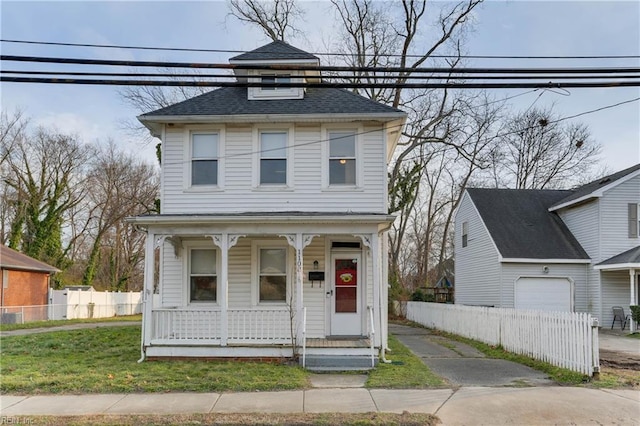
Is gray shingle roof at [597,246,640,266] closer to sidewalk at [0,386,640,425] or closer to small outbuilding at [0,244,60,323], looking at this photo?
sidewalk at [0,386,640,425]

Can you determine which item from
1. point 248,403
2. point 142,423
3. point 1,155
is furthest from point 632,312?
point 1,155

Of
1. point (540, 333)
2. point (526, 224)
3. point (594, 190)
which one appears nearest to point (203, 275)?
→ point (540, 333)

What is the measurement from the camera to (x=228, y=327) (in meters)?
11.6

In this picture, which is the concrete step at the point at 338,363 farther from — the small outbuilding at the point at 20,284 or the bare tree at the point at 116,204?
the bare tree at the point at 116,204

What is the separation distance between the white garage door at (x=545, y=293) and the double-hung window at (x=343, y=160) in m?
10.7

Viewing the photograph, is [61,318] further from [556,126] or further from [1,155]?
[556,126]

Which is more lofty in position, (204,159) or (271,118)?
(271,118)

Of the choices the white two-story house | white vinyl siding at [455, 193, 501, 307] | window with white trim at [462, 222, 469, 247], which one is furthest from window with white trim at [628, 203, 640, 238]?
the white two-story house

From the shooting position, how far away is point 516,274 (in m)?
19.9

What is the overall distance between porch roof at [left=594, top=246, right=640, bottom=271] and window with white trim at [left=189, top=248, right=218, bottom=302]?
1433 cm

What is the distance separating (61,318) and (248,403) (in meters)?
23.4

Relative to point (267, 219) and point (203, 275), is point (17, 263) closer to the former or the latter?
point (203, 275)

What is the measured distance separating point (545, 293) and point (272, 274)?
12574 millimetres

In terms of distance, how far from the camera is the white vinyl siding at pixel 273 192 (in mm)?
12367
